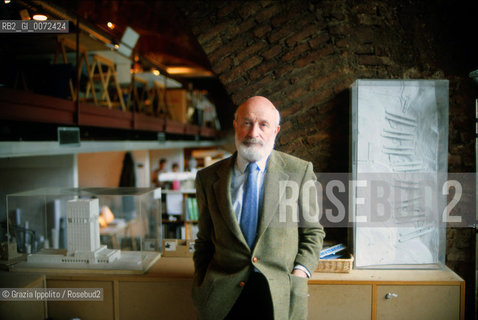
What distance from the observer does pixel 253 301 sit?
1.67m

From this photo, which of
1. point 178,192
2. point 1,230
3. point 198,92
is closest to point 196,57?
point 198,92

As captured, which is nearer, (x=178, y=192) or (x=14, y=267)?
(x=14, y=267)

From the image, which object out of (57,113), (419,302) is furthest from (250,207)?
(57,113)

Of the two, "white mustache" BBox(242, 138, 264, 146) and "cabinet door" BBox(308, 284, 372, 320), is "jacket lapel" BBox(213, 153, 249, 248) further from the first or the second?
"cabinet door" BBox(308, 284, 372, 320)

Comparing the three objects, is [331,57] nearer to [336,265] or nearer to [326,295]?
[336,265]

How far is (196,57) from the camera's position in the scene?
855 cm

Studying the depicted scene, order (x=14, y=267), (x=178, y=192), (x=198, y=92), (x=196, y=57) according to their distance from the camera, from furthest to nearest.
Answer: (x=198, y=92) < (x=196, y=57) < (x=178, y=192) < (x=14, y=267)

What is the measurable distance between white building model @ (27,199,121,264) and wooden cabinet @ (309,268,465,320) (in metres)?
1.54

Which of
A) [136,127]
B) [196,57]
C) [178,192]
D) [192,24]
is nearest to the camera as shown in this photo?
[192,24]

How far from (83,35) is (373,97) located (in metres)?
3.63

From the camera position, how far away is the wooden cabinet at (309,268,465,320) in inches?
80.5

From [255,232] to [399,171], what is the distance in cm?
122

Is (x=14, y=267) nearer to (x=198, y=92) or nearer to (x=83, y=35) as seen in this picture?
(x=83, y=35)

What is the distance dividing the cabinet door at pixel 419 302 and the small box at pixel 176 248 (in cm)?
140
